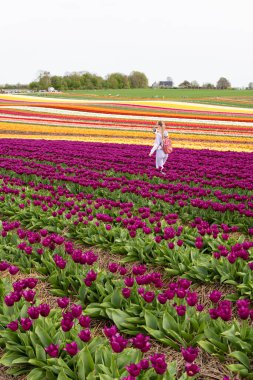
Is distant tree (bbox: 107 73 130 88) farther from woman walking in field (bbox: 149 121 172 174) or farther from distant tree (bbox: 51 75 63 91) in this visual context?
woman walking in field (bbox: 149 121 172 174)

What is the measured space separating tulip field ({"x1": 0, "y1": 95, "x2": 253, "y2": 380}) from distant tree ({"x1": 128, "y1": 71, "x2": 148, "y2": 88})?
12603cm

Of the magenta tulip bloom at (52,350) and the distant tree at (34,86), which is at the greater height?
the distant tree at (34,86)

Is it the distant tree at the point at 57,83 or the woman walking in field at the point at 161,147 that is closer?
the woman walking in field at the point at 161,147

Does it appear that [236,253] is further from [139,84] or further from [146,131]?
[139,84]

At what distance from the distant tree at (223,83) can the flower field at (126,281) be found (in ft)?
411

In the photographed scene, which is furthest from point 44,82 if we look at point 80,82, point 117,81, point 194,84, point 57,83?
point 194,84

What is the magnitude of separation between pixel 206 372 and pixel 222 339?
35 centimetres

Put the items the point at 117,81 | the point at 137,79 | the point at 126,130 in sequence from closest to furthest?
the point at 126,130 → the point at 117,81 → the point at 137,79

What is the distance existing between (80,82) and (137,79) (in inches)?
838

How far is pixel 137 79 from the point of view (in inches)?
5349

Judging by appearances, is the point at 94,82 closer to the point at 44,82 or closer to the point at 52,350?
the point at 44,82

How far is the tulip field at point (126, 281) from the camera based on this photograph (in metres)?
3.62

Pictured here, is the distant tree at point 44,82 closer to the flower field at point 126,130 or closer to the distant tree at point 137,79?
the distant tree at point 137,79

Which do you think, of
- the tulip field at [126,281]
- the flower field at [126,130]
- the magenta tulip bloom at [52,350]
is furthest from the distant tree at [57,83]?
the magenta tulip bloom at [52,350]
